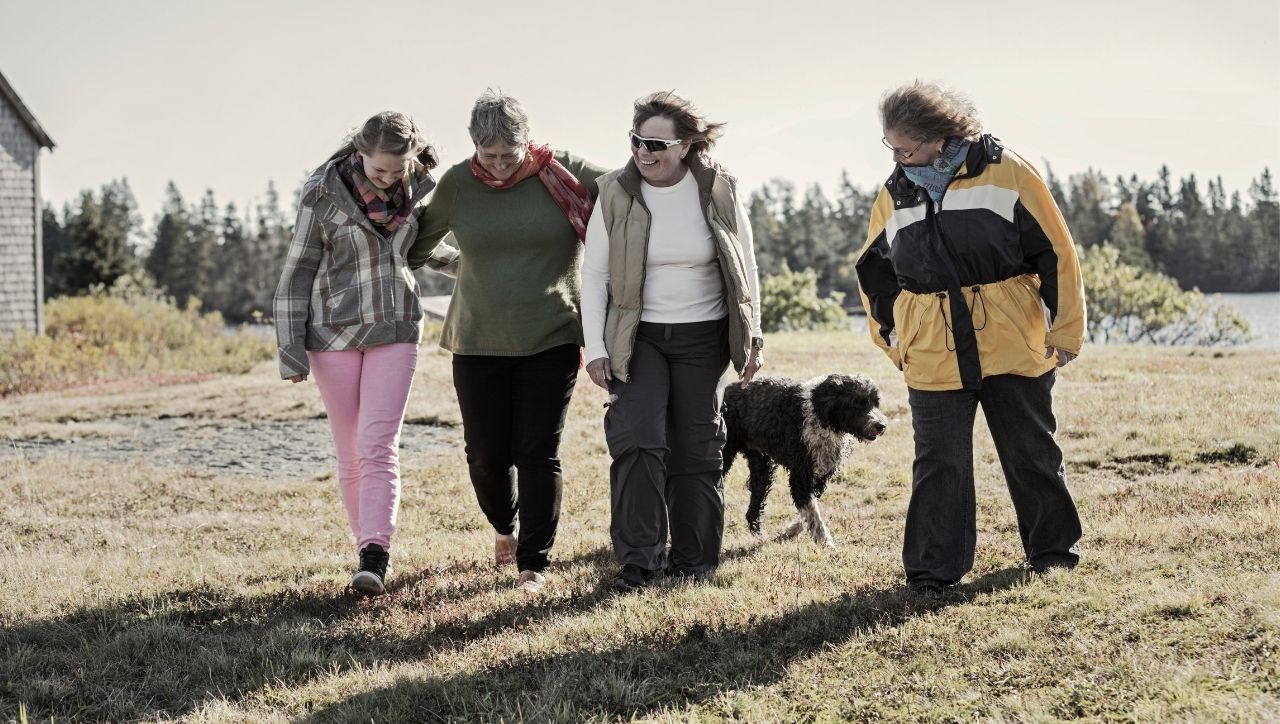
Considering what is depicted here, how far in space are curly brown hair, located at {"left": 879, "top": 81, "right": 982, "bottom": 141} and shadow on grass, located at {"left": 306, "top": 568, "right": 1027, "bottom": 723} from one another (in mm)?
1922

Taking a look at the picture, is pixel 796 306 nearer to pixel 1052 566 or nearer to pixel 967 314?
pixel 1052 566

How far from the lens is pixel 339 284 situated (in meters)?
5.04

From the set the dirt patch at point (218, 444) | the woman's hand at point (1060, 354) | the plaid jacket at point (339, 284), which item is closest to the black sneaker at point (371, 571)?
the plaid jacket at point (339, 284)

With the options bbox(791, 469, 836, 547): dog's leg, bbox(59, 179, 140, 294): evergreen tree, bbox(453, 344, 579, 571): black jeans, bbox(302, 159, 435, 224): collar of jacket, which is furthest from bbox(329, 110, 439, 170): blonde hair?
bbox(59, 179, 140, 294): evergreen tree

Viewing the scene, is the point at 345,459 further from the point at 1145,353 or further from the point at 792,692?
the point at 1145,353

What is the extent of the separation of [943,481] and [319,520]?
14.8 ft

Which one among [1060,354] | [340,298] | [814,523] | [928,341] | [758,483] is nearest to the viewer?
[1060,354]

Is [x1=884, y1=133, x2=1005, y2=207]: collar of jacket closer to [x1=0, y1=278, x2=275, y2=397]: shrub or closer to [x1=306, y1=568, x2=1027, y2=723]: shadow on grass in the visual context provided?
[x1=306, y1=568, x2=1027, y2=723]: shadow on grass

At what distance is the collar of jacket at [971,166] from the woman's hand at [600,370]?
1.47 meters

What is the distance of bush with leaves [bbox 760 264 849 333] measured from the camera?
Answer: 3538cm

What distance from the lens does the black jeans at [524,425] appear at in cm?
504

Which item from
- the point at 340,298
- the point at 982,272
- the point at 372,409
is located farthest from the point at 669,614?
the point at 340,298

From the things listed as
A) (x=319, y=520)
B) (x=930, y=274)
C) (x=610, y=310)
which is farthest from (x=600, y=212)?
(x=319, y=520)

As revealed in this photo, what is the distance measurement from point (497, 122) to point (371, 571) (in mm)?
2192
